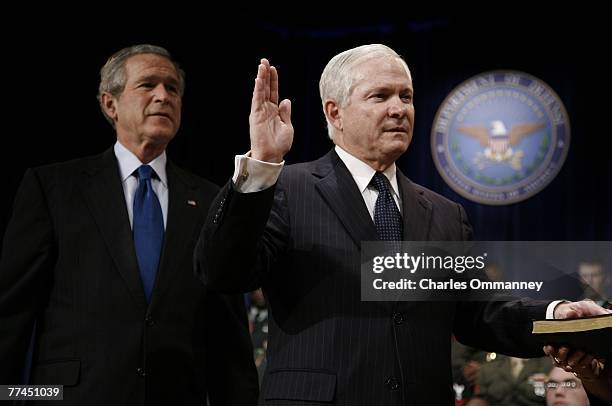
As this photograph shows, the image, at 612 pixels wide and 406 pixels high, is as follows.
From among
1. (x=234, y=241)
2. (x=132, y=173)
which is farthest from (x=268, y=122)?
(x=132, y=173)

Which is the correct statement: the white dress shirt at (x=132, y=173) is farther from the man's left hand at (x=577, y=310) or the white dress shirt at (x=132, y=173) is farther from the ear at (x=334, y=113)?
the man's left hand at (x=577, y=310)

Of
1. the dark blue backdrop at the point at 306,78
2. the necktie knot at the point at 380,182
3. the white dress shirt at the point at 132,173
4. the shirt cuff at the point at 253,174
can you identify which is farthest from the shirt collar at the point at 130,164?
the shirt cuff at the point at 253,174

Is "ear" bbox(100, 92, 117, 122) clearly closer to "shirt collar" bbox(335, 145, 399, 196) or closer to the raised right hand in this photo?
"shirt collar" bbox(335, 145, 399, 196)

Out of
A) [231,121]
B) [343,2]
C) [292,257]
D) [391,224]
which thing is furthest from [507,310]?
[343,2]

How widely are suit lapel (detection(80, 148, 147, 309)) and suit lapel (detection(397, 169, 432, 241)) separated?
25.6 inches

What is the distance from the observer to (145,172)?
2109 mm

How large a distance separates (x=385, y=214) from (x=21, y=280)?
849 millimetres

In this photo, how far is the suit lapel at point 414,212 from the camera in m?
1.67

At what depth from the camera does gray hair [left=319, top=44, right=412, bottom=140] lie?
1.74m

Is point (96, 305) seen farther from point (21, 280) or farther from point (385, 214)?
point (385, 214)

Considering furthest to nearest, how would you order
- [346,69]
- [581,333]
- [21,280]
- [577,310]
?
[21,280]
[346,69]
[577,310]
[581,333]

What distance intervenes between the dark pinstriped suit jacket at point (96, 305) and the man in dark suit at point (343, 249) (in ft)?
1.53

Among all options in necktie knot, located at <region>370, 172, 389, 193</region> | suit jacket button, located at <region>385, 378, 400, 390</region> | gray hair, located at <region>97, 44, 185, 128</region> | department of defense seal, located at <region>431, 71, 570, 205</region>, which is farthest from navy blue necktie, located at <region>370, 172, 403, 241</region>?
department of defense seal, located at <region>431, 71, 570, 205</region>

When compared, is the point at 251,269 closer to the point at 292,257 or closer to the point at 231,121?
the point at 292,257
